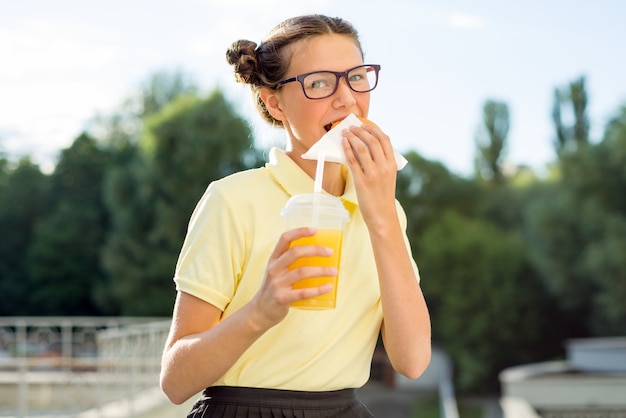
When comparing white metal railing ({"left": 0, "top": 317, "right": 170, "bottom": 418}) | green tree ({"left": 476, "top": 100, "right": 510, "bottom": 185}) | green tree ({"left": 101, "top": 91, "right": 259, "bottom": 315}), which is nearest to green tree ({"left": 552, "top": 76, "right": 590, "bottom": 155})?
green tree ({"left": 476, "top": 100, "right": 510, "bottom": 185})

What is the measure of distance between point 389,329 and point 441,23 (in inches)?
1577

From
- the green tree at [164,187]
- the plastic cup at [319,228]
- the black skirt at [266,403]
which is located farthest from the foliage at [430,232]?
the plastic cup at [319,228]

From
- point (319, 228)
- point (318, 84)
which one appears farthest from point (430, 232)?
point (319, 228)

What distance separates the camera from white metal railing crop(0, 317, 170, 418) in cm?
847

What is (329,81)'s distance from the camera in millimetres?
1689

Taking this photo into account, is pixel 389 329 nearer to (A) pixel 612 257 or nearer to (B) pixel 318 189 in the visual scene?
(B) pixel 318 189

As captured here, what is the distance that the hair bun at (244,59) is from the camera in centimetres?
183

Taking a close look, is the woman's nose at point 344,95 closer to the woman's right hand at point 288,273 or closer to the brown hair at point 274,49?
the brown hair at point 274,49

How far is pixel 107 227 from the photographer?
31188 millimetres

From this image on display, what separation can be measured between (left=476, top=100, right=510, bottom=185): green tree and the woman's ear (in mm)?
36416

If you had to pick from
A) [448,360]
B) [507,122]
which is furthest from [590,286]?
[507,122]

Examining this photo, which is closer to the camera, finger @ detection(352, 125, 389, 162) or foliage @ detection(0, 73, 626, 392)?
finger @ detection(352, 125, 389, 162)

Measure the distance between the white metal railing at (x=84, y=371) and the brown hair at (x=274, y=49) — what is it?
5.03m

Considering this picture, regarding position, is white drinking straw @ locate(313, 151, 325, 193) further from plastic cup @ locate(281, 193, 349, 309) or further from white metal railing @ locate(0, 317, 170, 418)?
white metal railing @ locate(0, 317, 170, 418)
